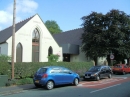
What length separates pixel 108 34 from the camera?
110 feet

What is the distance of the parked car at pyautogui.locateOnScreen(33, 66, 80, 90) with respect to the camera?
13.8 metres

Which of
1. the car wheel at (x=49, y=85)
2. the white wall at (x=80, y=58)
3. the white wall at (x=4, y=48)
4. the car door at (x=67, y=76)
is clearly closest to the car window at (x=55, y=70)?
the car door at (x=67, y=76)

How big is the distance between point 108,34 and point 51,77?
21.9m

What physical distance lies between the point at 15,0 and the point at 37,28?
14.4m

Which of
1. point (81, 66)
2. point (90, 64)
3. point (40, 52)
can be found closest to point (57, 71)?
point (81, 66)

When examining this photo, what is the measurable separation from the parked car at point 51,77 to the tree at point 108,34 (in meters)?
19.3

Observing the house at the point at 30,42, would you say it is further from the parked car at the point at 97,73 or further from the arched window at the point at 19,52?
the parked car at the point at 97,73

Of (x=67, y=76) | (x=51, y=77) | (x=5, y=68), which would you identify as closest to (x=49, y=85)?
(x=51, y=77)

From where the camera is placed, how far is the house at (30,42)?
91.9 feet

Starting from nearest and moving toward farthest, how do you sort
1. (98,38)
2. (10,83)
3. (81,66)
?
(10,83)
(81,66)
(98,38)

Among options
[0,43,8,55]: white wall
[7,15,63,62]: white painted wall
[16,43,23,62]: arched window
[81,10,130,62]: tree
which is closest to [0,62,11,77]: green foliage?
[7,15,63,62]: white painted wall

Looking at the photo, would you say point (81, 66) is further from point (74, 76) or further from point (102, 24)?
point (102, 24)

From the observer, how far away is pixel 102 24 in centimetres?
3531

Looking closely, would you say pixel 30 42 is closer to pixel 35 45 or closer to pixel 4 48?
pixel 35 45
